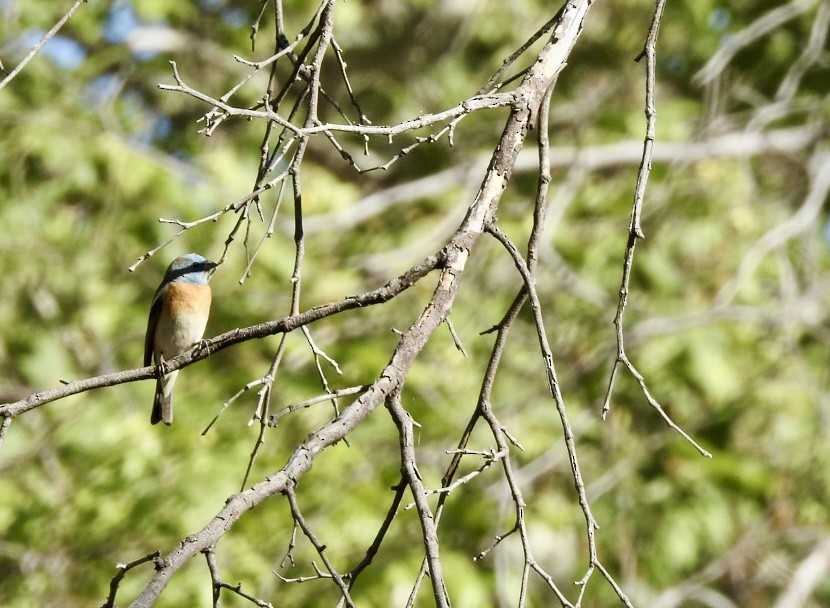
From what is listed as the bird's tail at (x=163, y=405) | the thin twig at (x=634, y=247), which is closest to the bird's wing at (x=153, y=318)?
the bird's tail at (x=163, y=405)

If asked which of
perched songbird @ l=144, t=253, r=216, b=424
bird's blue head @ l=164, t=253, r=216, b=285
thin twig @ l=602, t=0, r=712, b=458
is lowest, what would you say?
thin twig @ l=602, t=0, r=712, b=458

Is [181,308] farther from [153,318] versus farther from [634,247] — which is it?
[634,247]

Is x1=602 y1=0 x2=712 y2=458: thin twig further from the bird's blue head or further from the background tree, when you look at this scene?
the bird's blue head

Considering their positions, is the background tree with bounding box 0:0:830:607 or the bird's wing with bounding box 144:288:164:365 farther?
the background tree with bounding box 0:0:830:607

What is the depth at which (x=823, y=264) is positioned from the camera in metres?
7.34

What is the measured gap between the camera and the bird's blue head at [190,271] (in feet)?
13.4

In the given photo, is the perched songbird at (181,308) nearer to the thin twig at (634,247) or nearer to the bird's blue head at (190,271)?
the bird's blue head at (190,271)

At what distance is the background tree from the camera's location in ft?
15.6

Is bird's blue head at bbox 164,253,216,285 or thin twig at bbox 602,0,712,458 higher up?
bird's blue head at bbox 164,253,216,285

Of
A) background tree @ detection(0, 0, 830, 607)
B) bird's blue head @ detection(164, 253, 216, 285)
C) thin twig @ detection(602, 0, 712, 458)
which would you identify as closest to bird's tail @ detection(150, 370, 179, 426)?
background tree @ detection(0, 0, 830, 607)

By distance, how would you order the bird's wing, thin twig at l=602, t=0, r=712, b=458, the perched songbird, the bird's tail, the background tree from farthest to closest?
1. the background tree
2. the bird's tail
3. the bird's wing
4. the perched songbird
5. thin twig at l=602, t=0, r=712, b=458

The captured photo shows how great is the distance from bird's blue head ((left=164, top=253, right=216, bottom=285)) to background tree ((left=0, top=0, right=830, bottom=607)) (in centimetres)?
31

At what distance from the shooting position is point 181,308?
13.2 ft

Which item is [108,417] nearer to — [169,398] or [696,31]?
[169,398]
